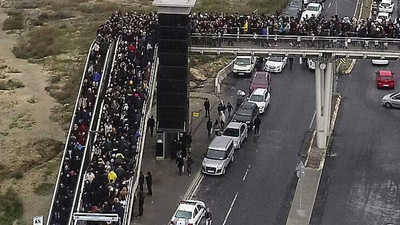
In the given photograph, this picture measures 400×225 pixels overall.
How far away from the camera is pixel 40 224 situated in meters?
35.2

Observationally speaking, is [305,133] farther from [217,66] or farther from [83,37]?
[83,37]

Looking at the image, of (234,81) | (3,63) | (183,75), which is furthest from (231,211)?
(3,63)

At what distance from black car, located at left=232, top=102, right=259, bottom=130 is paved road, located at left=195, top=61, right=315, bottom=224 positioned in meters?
0.91

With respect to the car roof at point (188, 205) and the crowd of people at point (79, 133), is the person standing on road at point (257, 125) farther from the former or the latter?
the car roof at point (188, 205)

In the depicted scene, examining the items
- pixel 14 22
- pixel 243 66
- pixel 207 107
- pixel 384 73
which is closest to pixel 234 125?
pixel 207 107

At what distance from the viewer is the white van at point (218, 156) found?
49.6 metres

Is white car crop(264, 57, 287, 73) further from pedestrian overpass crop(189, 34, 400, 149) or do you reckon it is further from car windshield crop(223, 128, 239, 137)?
pedestrian overpass crop(189, 34, 400, 149)

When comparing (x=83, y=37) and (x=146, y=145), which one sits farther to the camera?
(x=83, y=37)

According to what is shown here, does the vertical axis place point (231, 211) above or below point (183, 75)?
below

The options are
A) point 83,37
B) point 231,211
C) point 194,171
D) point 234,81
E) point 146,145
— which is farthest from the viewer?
point 83,37

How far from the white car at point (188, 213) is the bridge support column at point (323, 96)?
12.4m

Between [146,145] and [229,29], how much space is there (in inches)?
324

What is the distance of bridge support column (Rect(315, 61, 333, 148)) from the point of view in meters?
52.0

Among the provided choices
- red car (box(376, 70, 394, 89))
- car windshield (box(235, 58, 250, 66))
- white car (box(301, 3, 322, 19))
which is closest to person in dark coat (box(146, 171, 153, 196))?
car windshield (box(235, 58, 250, 66))
